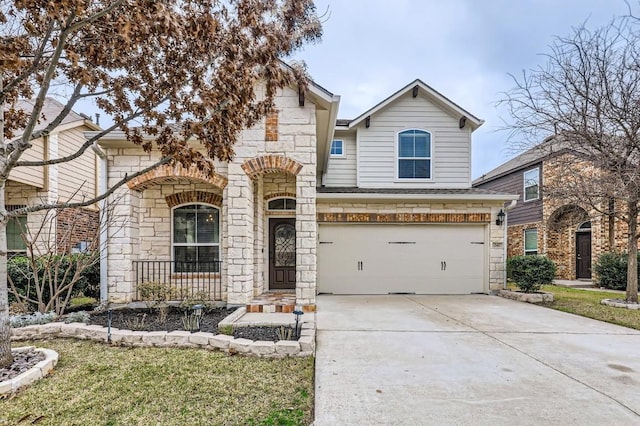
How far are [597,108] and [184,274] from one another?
1068cm

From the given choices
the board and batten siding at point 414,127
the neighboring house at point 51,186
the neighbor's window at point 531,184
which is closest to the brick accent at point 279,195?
the board and batten siding at point 414,127

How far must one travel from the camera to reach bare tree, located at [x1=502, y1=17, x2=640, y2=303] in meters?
8.02

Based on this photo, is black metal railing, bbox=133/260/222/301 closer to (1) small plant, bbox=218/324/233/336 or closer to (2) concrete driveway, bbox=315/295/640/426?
(1) small plant, bbox=218/324/233/336

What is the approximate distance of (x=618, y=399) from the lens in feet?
10.7

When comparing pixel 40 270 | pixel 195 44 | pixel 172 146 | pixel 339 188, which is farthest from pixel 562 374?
pixel 40 270

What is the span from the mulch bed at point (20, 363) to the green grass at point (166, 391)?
25 cm

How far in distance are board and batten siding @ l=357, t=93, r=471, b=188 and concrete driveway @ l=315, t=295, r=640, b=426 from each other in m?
5.27

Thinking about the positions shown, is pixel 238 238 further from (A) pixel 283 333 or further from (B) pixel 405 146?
(B) pixel 405 146

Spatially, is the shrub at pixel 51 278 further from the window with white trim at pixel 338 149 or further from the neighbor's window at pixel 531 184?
the neighbor's window at pixel 531 184

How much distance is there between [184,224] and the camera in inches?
332

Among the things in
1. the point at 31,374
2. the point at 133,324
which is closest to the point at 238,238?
the point at 133,324

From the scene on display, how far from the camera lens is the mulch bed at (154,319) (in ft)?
18.5

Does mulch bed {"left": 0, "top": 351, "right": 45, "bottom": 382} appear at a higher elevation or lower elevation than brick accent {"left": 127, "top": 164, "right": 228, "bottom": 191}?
lower

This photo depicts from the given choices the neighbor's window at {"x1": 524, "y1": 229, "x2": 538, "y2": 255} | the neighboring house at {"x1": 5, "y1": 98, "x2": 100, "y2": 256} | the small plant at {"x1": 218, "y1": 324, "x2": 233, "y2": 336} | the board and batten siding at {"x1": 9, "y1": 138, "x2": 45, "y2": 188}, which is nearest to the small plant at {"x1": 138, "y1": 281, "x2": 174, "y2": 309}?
the small plant at {"x1": 218, "y1": 324, "x2": 233, "y2": 336}
